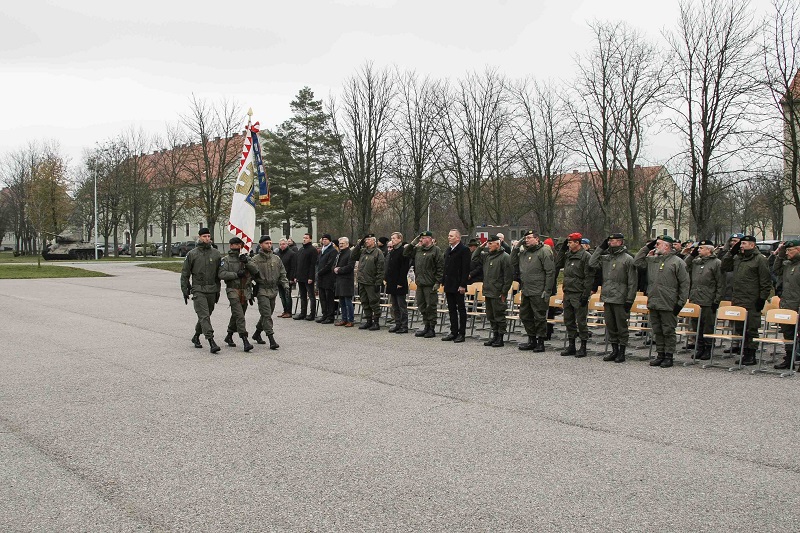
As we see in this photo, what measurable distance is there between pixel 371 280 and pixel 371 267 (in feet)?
0.93

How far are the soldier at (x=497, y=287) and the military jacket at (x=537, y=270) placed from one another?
277 millimetres

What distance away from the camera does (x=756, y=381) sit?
29.6ft

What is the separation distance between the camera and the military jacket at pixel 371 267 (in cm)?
1469

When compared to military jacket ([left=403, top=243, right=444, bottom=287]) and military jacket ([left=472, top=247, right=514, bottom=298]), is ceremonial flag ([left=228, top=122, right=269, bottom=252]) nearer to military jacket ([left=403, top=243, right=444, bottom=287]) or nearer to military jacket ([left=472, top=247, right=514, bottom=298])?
military jacket ([left=403, top=243, right=444, bottom=287])

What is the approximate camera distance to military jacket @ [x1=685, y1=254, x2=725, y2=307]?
11031mm

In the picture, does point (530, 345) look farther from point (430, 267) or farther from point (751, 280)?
point (751, 280)

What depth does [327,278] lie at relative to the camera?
1573 cm

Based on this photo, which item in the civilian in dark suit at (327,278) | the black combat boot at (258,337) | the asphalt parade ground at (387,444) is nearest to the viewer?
the asphalt parade ground at (387,444)

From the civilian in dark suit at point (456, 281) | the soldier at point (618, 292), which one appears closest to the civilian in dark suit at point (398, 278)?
the civilian in dark suit at point (456, 281)

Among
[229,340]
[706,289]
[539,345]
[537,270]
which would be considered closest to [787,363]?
[706,289]

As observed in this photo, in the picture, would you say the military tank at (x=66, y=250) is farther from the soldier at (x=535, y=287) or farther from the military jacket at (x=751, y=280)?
the military jacket at (x=751, y=280)

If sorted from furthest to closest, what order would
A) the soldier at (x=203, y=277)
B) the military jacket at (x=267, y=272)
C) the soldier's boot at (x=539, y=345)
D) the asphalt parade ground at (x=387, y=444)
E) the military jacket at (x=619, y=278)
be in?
the military jacket at (x=267, y=272) < the soldier's boot at (x=539, y=345) < the soldier at (x=203, y=277) < the military jacket at (x=619, y=278) < the asphalt parade ground at (x=387, y=444)

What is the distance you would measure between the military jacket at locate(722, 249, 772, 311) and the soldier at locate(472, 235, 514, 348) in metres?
3.60

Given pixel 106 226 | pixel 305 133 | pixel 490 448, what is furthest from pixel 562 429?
pixel 106 226
